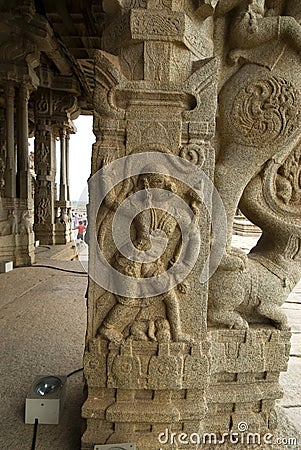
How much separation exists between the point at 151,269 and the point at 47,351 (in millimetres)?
1709

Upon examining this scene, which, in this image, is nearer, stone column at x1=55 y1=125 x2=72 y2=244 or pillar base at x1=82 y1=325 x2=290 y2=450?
pillar base at x1=82 y1=325 x2=290 y2=450

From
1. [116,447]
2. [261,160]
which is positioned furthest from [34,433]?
[261,160]

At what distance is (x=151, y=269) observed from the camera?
1685mm

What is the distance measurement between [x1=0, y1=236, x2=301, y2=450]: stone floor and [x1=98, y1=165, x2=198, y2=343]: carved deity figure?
28.7 inches

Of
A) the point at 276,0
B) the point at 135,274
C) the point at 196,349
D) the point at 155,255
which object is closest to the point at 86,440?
the point at 196,349

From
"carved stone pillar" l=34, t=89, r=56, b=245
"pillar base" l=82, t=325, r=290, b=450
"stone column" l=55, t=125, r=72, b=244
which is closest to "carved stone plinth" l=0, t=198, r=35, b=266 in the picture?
"carved stone pillar" l=34, t=89, r=56, b=245

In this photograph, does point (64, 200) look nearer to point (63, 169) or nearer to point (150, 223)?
point (63, 169)

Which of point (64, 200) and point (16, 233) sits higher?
point (64, 200)

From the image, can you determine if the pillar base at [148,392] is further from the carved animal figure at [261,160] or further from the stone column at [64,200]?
the stone column at [64,200]

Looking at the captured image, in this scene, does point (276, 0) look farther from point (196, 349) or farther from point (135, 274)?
point (196, 349)

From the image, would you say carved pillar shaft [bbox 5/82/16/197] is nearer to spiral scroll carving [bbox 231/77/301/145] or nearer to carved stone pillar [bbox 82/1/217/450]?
carved stone pillar [bbox 82/1/217/450]

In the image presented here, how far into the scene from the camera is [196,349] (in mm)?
1730

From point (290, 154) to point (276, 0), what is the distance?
0.91 meters

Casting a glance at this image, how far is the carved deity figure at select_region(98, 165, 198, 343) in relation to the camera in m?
A: 1.65
